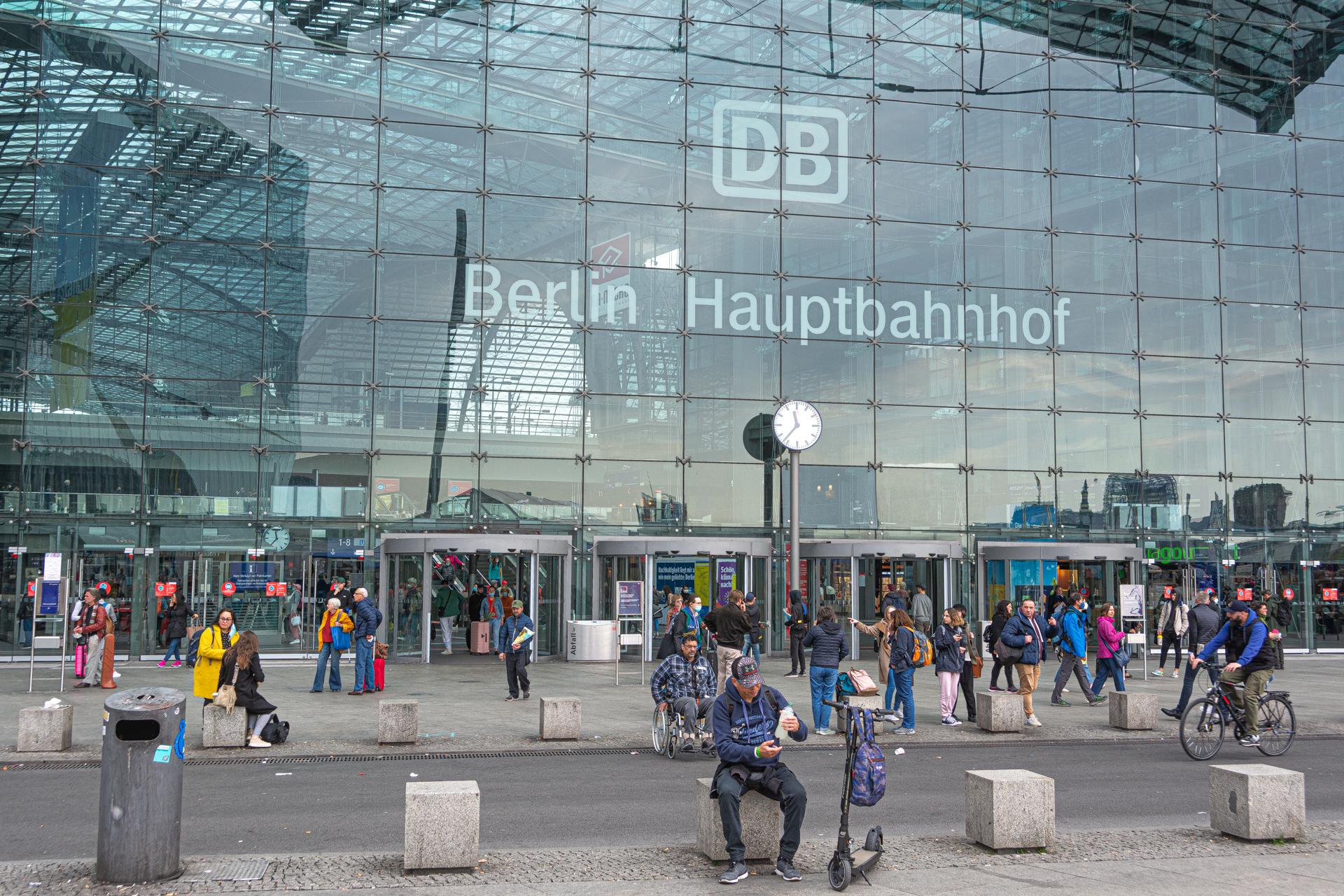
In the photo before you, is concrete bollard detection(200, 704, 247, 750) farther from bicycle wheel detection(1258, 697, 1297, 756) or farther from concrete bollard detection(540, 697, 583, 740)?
bicycle wheel detection(1258, 697, 1297, 756)

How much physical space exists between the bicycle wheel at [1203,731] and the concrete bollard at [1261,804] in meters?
4.30

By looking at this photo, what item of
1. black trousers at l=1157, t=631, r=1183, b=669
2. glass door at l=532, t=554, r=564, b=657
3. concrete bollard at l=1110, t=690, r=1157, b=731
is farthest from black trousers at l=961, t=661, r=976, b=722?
glass door at l=532, t=554, r=564, b=657

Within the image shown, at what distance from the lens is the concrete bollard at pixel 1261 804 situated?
9.30m

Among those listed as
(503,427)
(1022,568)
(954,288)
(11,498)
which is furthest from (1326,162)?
(11,498)

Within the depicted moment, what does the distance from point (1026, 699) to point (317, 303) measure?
17061 mm

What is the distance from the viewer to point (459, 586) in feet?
85.8

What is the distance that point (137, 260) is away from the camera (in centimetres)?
2591

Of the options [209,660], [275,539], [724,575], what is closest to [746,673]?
[209,660]

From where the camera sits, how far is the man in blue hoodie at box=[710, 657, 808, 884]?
813 centimetres

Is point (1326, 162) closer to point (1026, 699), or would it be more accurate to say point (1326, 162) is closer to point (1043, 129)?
point (1043, 129)

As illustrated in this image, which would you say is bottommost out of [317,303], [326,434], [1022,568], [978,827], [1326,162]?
[978,827]

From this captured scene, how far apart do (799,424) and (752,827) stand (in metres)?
17.8

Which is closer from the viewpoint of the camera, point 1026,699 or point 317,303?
point 1026,699

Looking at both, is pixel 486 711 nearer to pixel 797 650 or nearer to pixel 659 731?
pixel 659 731
